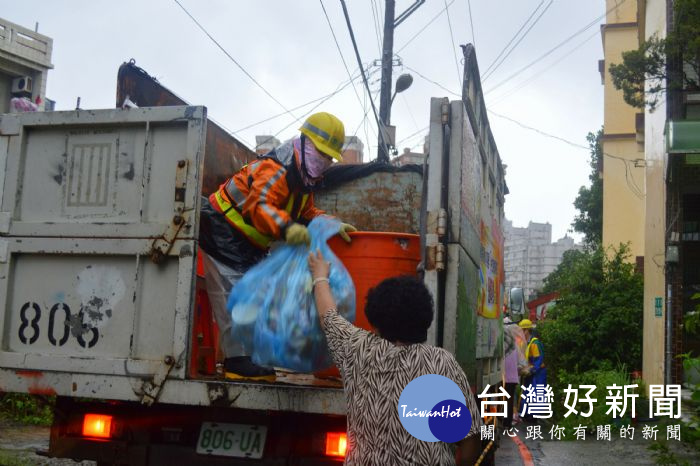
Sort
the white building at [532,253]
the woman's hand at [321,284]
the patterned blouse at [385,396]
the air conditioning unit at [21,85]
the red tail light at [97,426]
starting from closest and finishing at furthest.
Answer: the patterned blouse at [385,396] → the woman's hand at [321,284] → the red tail light at [97,426] → the air conditioning unit at [21,85] → the white building at [532,253]

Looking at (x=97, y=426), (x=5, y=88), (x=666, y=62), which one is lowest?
(x=97, y=426)

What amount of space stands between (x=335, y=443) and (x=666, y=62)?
10.3m

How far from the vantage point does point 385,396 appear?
271cm

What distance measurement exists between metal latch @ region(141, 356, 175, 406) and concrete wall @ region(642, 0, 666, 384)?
11134 mm

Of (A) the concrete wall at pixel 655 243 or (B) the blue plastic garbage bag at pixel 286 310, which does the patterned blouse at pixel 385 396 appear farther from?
(A) the concrete wall at pixel 655 243

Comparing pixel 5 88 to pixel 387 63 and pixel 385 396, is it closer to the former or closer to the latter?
pixel 387 63

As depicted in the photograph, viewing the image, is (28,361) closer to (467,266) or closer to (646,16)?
(467,266)

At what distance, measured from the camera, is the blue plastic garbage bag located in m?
3.73

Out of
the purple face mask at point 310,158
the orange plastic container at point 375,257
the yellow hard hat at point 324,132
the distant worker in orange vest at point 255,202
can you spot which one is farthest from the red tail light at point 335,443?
the yellow hard hat at point 324,132

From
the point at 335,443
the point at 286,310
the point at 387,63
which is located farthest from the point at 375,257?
the point at 387,63

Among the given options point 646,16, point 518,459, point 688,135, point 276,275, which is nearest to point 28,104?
point 276,275

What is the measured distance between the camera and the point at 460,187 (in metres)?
3.95

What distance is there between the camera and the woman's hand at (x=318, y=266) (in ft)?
11.2

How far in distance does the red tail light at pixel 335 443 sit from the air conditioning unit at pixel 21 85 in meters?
21.7
